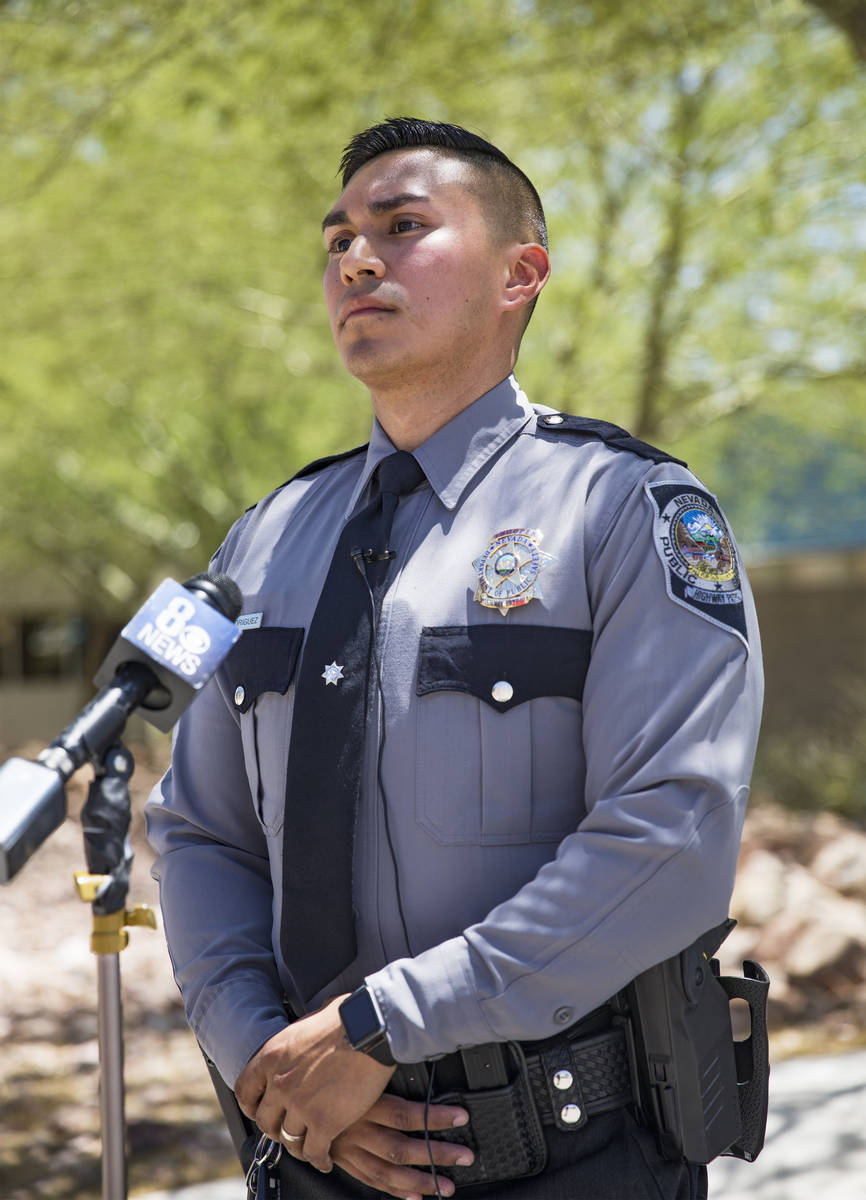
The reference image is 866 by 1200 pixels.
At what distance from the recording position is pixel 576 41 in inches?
271

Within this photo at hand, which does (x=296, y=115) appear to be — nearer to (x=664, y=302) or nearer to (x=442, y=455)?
(x=664, y=302)

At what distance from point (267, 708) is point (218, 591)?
0.37 m

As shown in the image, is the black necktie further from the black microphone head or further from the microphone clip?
the black microphone head

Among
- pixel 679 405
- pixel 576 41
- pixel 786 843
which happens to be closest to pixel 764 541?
pixel 679 405

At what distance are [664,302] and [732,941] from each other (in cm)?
451

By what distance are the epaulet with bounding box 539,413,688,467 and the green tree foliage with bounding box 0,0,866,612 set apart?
3877 millimetres

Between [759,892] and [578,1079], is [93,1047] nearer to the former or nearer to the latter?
[759,892]

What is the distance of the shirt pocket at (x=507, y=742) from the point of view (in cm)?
187

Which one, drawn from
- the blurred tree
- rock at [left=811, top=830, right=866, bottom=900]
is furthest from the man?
rock at [left=811, top=830, right=866, bottom=900]

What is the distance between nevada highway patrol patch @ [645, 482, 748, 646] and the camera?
5.98 feet

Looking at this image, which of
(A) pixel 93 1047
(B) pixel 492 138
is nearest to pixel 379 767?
(A) pixel 93 1047

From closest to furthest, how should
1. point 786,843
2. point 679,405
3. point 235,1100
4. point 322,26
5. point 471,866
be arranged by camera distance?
point 471,866
point 235,1100
point 322,26
point 786,843
point 679,405

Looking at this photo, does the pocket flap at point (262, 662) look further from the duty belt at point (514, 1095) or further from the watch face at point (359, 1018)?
the duty belt at point (514, 1095)

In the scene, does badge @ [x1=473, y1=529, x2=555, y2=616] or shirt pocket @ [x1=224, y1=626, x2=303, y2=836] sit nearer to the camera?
badge @ [x1=473, y1=529, x2=555, y2=616]
